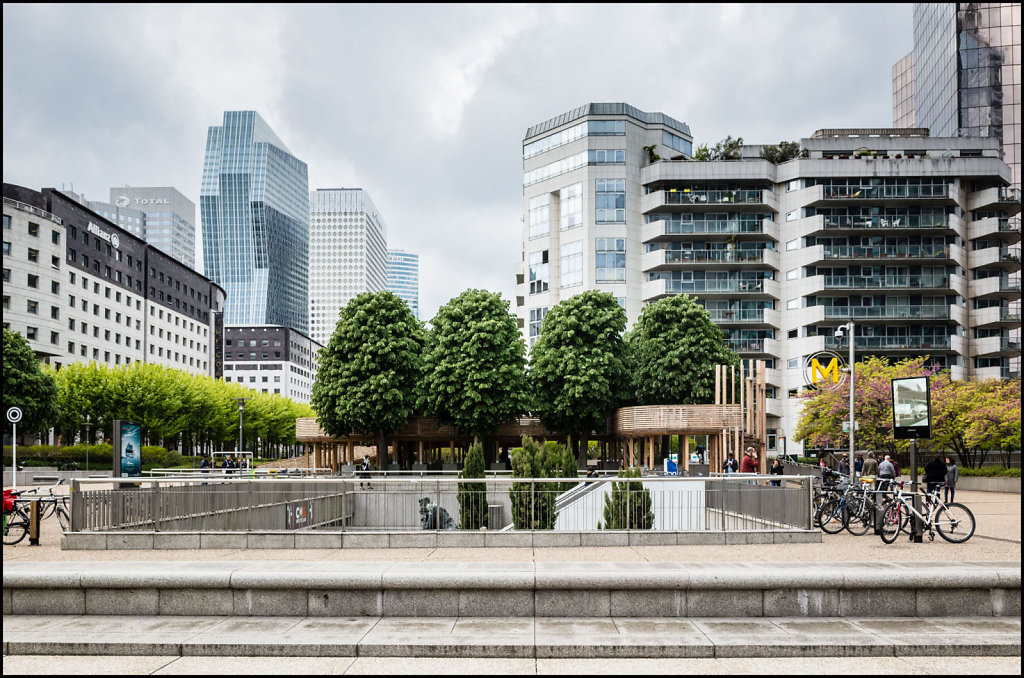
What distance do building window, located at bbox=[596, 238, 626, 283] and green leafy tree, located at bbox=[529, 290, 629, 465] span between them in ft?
89.1

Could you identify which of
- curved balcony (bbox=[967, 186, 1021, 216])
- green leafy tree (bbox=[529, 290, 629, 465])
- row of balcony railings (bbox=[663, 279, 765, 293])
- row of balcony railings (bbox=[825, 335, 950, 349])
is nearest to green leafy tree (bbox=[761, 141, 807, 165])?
row of balcony railings (bbox=[663, 279, 765, 293])

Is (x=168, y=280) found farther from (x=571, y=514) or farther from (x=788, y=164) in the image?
(x=571, y=514)

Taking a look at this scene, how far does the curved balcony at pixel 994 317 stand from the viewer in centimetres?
7712

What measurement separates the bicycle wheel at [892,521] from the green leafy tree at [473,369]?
105 ft

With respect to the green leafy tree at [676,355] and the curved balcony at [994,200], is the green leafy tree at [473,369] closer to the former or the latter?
the green leafy tree at [676,355]

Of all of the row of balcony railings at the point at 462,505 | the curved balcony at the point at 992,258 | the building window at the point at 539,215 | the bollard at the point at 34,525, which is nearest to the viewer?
the row of balcony railings at the point at 462,505

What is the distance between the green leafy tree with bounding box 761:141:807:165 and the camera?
82250mm

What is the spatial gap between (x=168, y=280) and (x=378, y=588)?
119 metres

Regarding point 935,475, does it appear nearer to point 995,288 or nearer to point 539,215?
point 539,215

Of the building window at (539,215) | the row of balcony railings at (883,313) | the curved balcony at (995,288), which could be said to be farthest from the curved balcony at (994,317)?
the building window at (539,215)

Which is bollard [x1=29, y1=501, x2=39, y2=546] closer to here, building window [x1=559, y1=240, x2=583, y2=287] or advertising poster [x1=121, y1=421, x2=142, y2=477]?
advertising poster [x1=121, y1=421, x2=142, y2=477]

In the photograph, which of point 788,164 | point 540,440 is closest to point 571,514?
point 540,440

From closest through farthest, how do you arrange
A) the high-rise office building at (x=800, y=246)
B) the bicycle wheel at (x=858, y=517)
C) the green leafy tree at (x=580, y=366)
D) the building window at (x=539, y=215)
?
the bicycle wheel at (x=858, y=517), the green leafy tree at (x=580, y=366), the high-rise office building at (x=800, y=246), the building window at (x=539, y=215)

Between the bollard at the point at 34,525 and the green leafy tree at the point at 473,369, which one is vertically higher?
the green leafy tree at the point at 473,369
